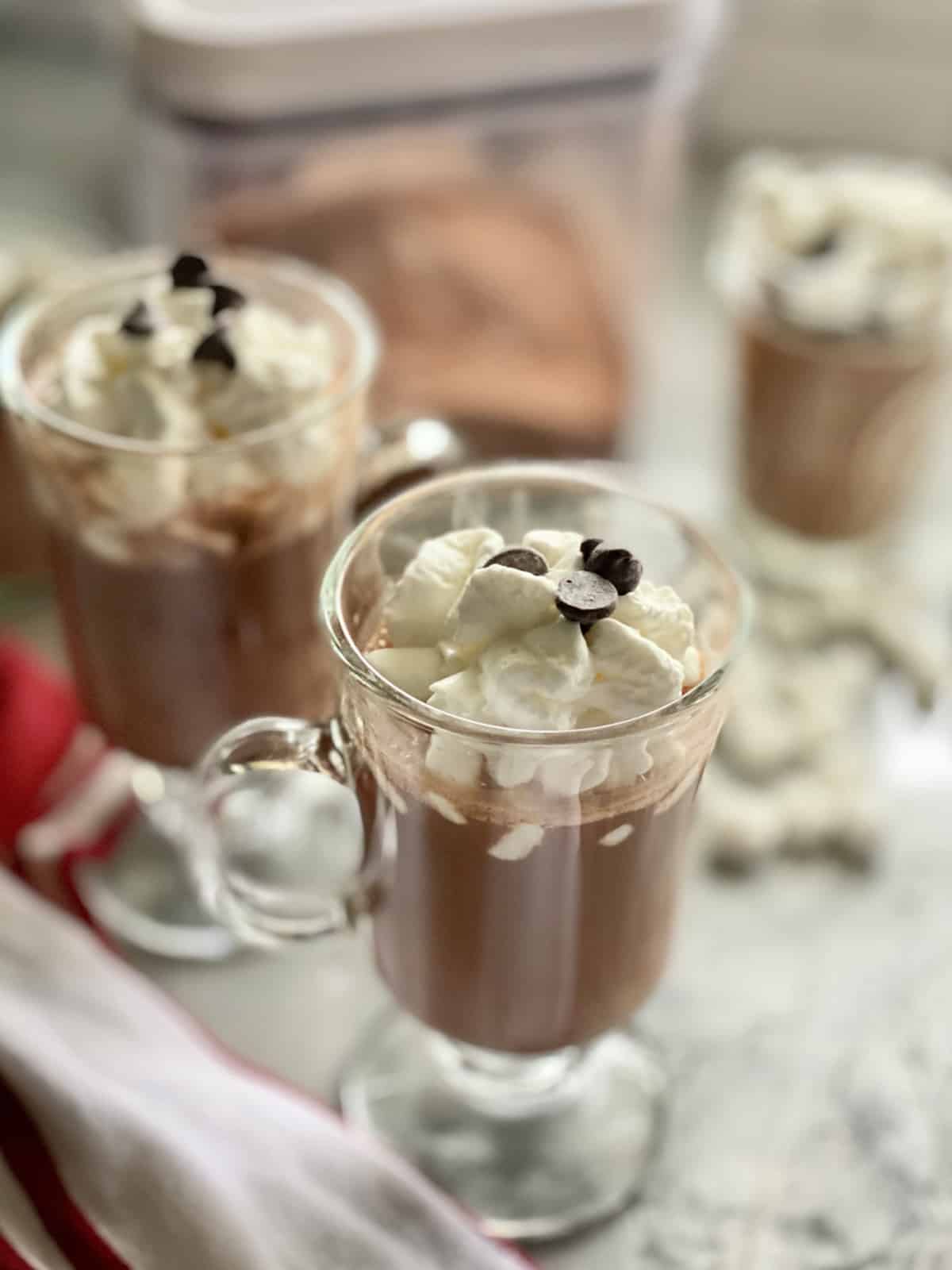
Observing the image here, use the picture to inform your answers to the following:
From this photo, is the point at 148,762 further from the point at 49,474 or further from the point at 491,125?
the point at 491,125

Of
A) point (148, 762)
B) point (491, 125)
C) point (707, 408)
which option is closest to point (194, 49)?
point (491, 125)

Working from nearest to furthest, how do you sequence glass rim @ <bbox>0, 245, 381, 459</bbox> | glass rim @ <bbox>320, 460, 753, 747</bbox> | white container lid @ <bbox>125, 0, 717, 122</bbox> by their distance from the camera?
glass rim @ <bbox>320, 460, 753, 747</bbox> → glass rim @ <bbox>0, 245, 381, 459</bbox> → white container lid @ <bbox>125, 0, 717, 122</bbox>

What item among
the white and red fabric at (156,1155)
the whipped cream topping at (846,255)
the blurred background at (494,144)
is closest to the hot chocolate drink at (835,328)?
the whipped cream topping at (846,255)

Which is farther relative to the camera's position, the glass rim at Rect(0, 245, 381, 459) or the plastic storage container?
the plastic storage container

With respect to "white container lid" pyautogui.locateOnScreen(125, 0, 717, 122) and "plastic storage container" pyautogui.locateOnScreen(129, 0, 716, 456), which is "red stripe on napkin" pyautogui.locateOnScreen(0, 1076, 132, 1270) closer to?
"plastic storage container" pyautogui.locateOnScreen(129, 0, 716, 456)

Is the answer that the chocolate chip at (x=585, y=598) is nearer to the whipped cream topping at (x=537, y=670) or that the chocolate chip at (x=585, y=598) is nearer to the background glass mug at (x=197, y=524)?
the whipped cream topping at (x=537, y=670)

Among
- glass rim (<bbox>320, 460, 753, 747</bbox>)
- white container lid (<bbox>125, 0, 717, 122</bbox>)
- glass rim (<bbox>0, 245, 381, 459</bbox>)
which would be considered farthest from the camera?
white container lid (<bbox>125, 0, 717, 122</bbox>)

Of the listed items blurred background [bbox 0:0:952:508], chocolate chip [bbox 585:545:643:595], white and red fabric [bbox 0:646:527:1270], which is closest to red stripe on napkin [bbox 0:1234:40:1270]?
white and red fabric [bbox 0:646:527:1270]
